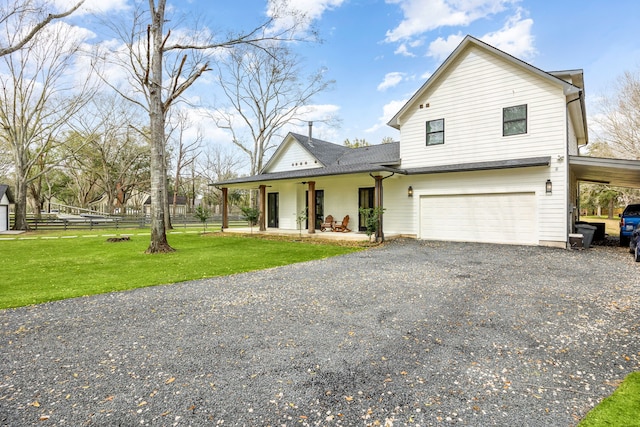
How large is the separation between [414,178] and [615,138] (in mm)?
21480

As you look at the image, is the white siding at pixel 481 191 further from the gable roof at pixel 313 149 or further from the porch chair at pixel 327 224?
the gable roof at pixel 313 149

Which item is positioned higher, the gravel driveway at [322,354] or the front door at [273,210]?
the front door at [273,210]

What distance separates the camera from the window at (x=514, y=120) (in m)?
11.4

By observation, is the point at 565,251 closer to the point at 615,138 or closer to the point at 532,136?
the point at 532,136

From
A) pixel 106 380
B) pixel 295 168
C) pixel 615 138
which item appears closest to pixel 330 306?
pixel 106 380

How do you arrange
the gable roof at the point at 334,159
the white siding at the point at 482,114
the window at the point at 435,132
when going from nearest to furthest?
the white siding at the point at 482,114 < the window at the point at 435,132 < the gable roof at the point at 334,159

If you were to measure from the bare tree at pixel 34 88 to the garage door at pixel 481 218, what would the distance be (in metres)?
24.2

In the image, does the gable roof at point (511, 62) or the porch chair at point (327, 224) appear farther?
the porch chair at point (327, 224)

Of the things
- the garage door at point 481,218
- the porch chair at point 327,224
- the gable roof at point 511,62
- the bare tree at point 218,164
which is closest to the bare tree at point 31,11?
the porch chair at point 327,224

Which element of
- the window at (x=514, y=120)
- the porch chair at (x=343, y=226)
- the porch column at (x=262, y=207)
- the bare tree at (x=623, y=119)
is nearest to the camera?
the window at (x=514, y=120)

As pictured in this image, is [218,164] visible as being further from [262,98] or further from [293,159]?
[293,159]

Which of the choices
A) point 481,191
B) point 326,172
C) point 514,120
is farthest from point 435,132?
point 326,172

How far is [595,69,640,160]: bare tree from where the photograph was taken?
22.7 m

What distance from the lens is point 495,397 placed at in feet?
8.18
